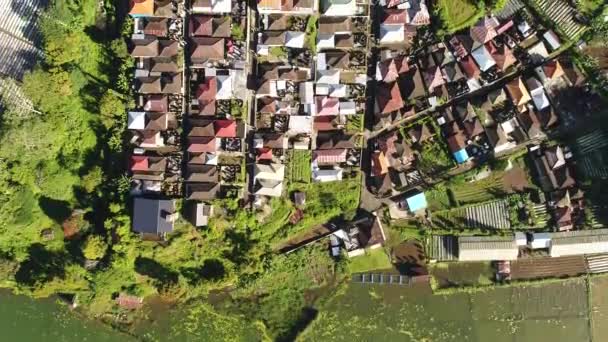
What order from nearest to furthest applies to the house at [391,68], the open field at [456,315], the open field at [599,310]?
the house at [391,68], the open field at [599,310], the open field at [456,315]

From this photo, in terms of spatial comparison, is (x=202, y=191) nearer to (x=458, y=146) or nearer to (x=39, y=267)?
(x=39, y=267)

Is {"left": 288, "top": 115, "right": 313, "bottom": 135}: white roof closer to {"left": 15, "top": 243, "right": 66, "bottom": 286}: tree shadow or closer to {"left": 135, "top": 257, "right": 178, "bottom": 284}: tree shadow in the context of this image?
{"left": 135, "top": 257, "right": 178, "bottom": 284}: tree shadow

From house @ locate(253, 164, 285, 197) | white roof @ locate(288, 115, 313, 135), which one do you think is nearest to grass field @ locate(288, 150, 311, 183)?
house @ locate(253, 164, 285, 197)

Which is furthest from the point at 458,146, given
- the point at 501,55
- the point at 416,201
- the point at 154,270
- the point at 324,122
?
the point at 154,270

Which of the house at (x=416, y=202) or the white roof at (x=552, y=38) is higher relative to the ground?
the white roof at (x=552, y=38)

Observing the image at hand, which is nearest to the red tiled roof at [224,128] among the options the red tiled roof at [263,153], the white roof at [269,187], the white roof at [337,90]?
the red tiled roof at [263,153]

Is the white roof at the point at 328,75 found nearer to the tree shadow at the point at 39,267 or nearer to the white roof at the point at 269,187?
the white roof at the point at 269,187
